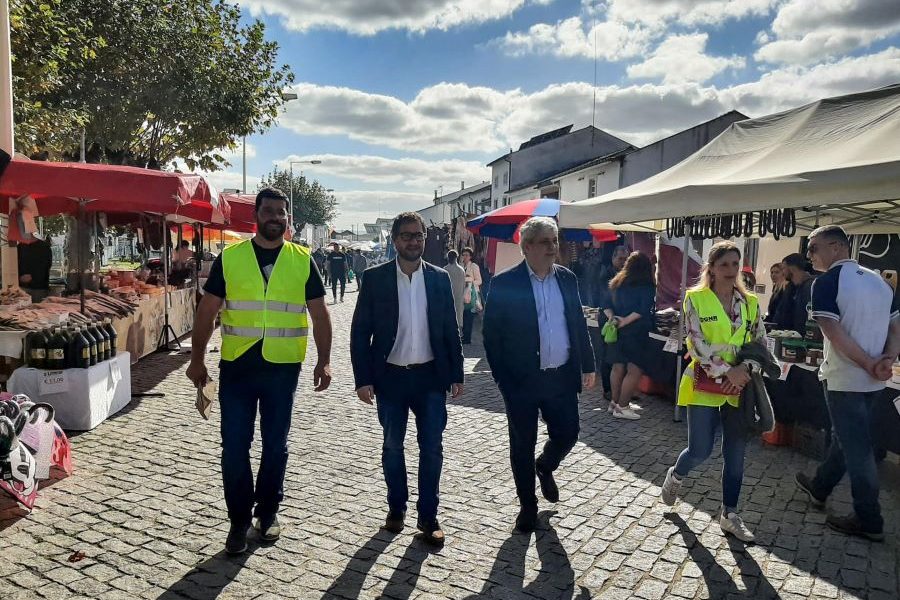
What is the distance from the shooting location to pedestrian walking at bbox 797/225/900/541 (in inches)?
144

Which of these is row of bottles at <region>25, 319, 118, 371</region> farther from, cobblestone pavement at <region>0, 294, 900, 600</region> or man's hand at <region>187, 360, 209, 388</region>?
man's hand at <region>187, 360, 209, 388</region>

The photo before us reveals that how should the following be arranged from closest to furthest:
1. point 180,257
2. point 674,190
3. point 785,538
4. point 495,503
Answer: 1. point 785,538
2. point 495,503
3. point 674,190
4. point 180,257

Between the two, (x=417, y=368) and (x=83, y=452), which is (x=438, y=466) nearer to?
(x=417, y=368)

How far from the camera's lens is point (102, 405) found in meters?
6.03

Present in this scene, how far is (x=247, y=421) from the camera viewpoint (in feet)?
11.2

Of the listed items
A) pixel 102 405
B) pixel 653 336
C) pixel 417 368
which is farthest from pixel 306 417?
pixel 653 336

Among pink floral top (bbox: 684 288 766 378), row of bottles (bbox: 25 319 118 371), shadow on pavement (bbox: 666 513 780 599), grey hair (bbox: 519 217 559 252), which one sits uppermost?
grey hair (bbox: 519 217 559 252)

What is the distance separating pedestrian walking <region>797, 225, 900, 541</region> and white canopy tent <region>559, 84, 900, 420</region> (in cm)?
88

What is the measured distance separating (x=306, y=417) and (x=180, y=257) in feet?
31.1

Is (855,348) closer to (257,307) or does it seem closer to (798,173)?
(798,173)

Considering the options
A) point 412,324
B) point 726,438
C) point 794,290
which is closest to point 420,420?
point 412,324

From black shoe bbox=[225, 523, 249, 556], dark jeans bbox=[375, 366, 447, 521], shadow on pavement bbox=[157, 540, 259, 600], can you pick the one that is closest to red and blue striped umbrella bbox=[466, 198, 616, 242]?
dark jeans bbox=[375, 366, 447, 521]

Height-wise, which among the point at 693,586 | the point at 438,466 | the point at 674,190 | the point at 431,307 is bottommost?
the point at 693,586

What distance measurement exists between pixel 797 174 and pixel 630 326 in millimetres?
2400
